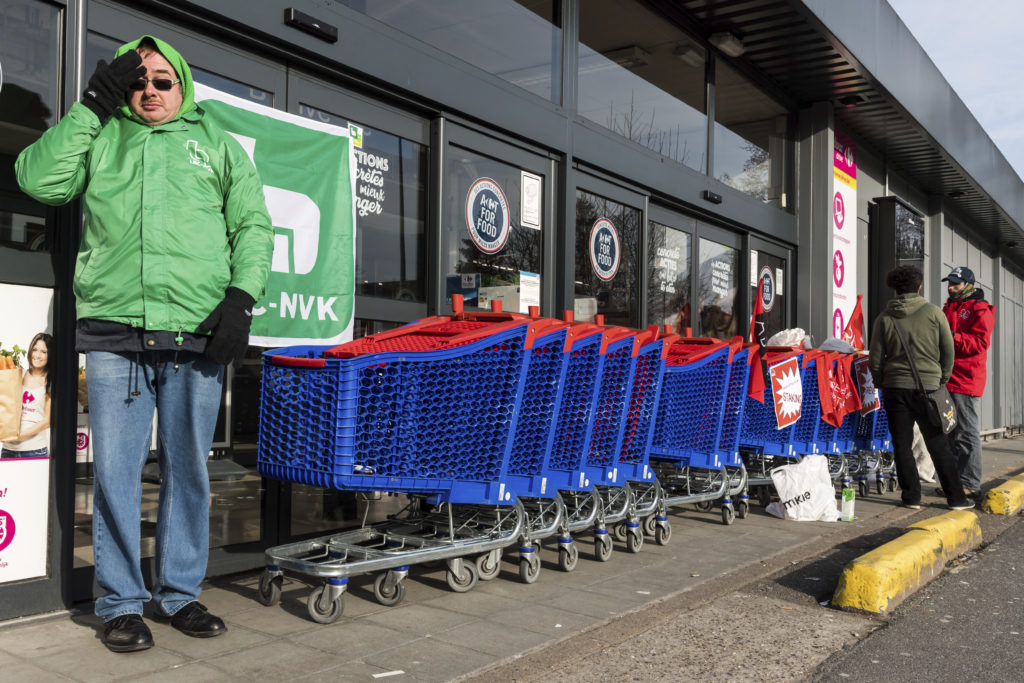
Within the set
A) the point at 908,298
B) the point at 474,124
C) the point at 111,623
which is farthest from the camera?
the point at 908,298

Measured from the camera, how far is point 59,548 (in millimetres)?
3686

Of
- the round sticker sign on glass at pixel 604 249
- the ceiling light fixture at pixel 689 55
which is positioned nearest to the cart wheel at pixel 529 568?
the round sticker sign on glass at pixel 604 249

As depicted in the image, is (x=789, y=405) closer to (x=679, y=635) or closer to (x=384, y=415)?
(x=679, y=635)

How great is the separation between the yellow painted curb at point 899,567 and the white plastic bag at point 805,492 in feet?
4.03

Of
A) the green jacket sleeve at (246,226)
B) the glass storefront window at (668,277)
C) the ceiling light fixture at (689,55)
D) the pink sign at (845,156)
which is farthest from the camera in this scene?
the pink sign at (845,156)

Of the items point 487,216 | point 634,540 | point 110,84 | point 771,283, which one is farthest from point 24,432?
point 771,283

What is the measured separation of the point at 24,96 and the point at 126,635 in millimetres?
2164

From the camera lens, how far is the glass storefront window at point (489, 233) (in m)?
5.94

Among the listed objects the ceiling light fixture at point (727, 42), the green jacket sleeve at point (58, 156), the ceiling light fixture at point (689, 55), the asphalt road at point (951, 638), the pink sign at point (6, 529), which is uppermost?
the ceiling light fixture at point (727, 42)

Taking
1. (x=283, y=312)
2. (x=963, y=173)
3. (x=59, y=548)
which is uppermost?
(x=963, y=173)

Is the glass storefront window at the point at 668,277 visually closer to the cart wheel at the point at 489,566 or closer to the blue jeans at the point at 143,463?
the cart wheel at the point at 489,566

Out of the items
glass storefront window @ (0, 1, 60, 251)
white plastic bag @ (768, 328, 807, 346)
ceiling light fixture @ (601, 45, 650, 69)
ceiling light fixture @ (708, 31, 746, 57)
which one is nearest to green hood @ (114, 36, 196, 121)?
glass storefront window @ (0, 1, 60, 251)

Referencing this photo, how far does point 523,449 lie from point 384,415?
0.85 meters

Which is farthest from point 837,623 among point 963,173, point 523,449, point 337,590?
point 963,173
